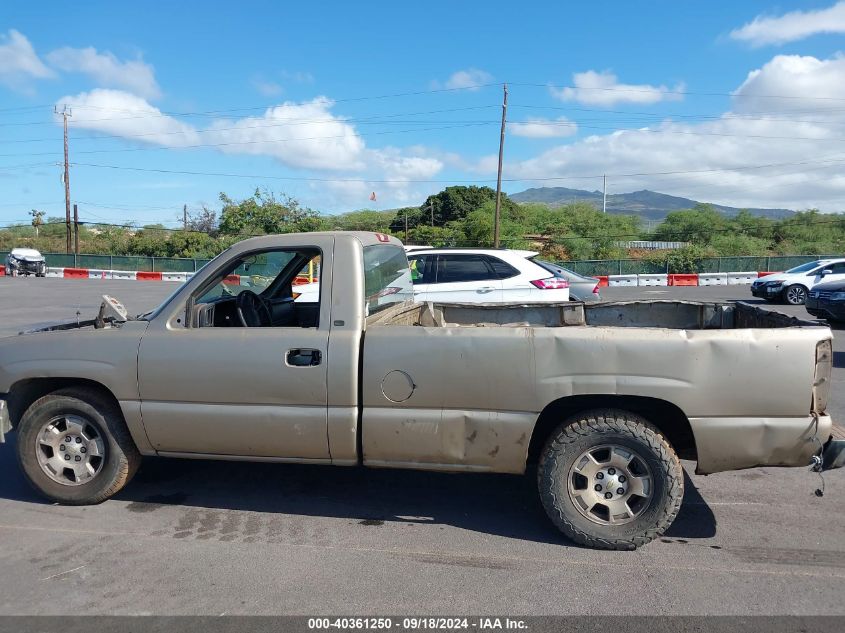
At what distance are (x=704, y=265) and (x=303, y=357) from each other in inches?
1443

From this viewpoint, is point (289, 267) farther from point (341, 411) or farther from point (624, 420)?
point (624, 420)

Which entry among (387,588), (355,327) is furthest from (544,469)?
(355,327)

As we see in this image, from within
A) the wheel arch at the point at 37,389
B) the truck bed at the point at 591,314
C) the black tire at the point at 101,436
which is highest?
the truck bed at the point at 591,314

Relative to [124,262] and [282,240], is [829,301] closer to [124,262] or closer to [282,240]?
[282,240]

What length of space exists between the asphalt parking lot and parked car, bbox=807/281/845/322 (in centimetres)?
873

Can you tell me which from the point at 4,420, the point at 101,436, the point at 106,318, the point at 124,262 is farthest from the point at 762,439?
the point at 124,262

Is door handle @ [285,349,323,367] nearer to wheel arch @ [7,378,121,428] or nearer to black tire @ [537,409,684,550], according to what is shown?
wheel arch @ [7,378,121,428]

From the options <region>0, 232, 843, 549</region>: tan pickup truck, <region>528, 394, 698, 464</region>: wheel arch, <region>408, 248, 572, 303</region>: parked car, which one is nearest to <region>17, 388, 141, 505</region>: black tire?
<region>0, 232, 843, 549</region>: tan pickup truck

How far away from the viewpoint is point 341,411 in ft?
13.2

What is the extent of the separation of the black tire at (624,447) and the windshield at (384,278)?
1.48m

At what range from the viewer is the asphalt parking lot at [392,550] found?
337 cm

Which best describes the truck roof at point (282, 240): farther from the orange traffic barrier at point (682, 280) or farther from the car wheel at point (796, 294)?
the orange traffic barrier at point (682, 280)

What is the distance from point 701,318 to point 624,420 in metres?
2.04

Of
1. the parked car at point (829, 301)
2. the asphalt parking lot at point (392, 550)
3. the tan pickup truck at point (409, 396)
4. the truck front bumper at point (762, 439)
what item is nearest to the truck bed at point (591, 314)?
the tan pickup truck at point (409, 396)
